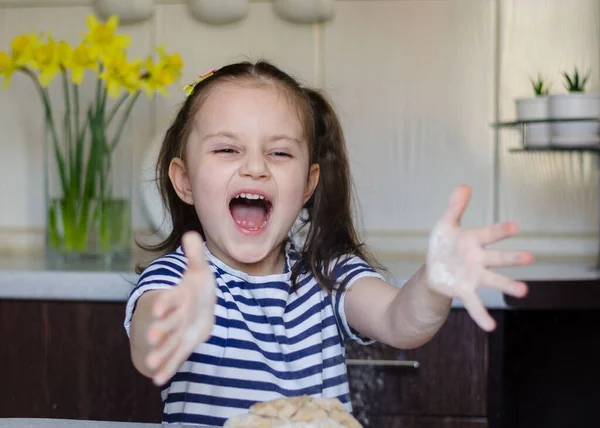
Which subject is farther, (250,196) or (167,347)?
Answer: (250,196)

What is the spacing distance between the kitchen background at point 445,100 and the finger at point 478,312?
0.97 meters

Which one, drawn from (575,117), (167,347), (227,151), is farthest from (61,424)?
(575,117)

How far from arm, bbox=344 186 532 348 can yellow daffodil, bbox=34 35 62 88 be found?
0.79 metres

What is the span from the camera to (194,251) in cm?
63

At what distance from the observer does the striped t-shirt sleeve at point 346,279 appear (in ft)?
3.22

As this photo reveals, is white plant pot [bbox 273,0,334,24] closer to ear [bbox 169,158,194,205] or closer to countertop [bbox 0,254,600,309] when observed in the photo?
countertop [bbox 0,254,600,309]

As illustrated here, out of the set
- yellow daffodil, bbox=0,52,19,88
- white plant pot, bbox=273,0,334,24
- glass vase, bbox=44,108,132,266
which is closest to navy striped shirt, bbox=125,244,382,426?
glass vase, bbox=44,108,132,266

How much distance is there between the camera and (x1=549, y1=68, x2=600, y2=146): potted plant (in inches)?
56.2

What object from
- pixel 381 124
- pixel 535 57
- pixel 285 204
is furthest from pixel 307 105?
pixel 535 57

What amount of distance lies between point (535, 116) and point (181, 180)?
0.71m

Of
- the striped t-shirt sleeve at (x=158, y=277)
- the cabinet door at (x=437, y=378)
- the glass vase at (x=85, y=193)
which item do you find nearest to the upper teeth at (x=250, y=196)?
the striped t-shirt sleeve at (x=158, y=277)

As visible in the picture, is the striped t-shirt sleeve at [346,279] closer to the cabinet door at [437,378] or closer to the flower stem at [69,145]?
the cabinet door at [437,378]

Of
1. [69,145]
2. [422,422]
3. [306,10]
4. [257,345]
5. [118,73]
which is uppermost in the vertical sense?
[306,10]

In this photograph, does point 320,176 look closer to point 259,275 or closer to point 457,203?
point 259,275
